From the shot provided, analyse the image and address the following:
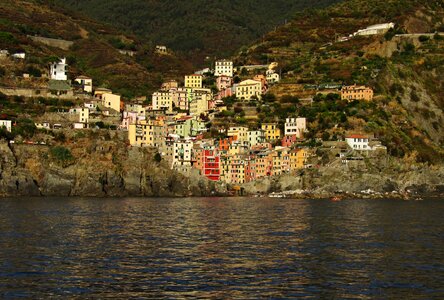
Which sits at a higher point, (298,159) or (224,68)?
(224,68)

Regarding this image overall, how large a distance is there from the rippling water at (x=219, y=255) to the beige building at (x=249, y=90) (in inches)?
2968

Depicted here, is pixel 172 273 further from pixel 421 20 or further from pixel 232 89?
pixel 421 20

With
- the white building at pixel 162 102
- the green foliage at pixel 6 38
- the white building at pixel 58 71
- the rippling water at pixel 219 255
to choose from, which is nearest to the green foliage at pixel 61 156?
the rippling water at pixel 219 255

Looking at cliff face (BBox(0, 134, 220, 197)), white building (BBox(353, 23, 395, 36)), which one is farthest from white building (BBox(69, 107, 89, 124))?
white building (BBox(353, 23, 395, 36))

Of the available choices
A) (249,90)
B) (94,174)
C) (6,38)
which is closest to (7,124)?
(94,174)

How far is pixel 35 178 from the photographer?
10488 cm

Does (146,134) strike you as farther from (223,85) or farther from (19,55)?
(19,55)

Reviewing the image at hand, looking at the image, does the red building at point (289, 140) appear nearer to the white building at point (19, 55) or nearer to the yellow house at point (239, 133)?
the yellow house at point (239, 133)

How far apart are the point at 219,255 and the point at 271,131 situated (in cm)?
8949

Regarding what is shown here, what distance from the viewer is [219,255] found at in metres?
41.3

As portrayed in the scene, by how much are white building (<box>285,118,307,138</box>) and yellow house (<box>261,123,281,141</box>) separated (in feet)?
7.85

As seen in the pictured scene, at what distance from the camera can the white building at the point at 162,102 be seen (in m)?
148

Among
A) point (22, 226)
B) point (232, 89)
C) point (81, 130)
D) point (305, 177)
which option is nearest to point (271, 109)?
point (232, 89)

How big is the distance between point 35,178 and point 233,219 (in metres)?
47.0
